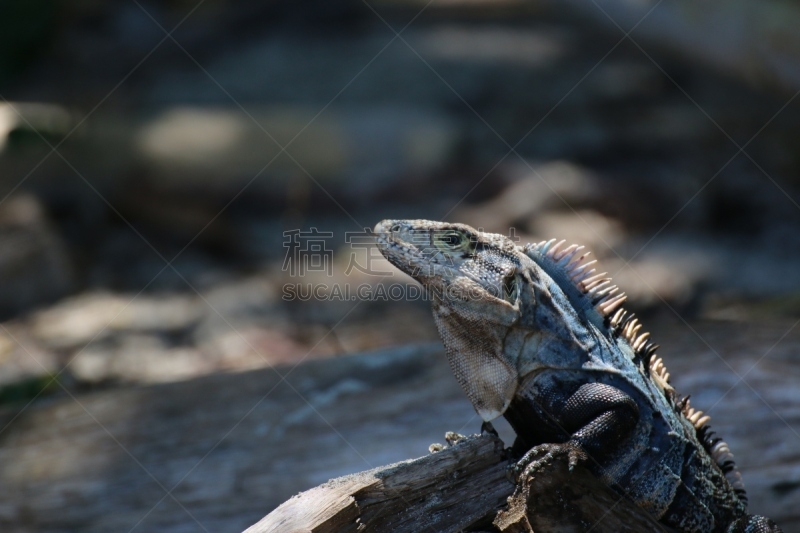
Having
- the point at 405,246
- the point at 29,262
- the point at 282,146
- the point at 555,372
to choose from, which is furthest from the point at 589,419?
the point at 282,146

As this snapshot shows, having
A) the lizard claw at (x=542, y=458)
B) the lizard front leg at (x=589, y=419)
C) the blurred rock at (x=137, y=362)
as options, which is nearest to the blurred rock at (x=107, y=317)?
the blurred rock at (x=137, y=362)

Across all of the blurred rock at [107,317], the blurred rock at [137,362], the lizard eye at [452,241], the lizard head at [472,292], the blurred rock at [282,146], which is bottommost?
the lizard head at [472,292]

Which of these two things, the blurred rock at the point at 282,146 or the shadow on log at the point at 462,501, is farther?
the blurred rock at the point at 282,146

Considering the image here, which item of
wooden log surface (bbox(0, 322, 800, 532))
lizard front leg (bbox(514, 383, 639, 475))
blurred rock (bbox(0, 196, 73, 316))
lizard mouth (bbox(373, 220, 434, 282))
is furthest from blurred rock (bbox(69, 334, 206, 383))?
lizard front leg (bbox(514, 383, 639, 475))

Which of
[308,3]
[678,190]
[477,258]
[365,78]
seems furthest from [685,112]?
[477,258]

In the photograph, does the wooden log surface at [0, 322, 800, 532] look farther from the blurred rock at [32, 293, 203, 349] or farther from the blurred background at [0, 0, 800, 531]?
the blurred rock at [32, 293, 203, 349]

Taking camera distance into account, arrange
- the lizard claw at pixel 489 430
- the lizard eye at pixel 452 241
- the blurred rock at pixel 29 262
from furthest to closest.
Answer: the blurred rock at pixel 29 262 → the lizard eye at pixel 452 241 → the lizard claw at pixel 489 430

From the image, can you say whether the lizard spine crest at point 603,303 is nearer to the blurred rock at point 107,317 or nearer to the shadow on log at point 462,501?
the shadow on log at point 462,501
